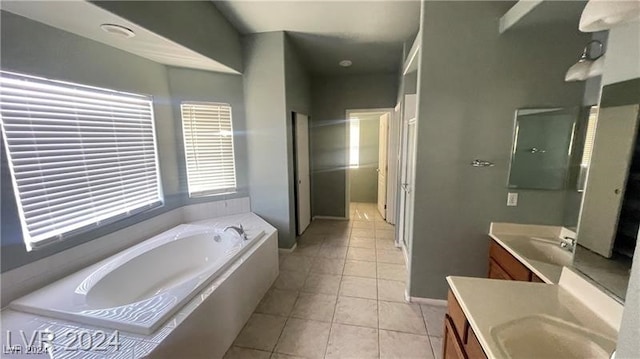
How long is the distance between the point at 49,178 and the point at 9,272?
0.61 meters

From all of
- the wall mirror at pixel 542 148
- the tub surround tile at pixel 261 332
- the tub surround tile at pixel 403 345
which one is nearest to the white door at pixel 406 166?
the wall mirror at pixel 542 148

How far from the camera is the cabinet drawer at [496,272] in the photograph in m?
1.78

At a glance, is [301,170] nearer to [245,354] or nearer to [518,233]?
[245,354]

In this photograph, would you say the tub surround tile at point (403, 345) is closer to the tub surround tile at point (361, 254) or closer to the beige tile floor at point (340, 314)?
the beige tile floor at point (340, 314)

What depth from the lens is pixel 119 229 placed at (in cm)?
222

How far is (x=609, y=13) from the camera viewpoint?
36.2 inches

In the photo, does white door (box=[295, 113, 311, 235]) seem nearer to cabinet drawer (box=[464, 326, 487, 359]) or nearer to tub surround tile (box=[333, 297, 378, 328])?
tub surround tile (box=[333, 297, 378, 328])

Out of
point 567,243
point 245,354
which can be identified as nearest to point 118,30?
point 245,354

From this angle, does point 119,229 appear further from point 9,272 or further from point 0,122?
point 0,122

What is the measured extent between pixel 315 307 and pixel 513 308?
1564mm

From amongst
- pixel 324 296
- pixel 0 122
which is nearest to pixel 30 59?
pixel 0 122

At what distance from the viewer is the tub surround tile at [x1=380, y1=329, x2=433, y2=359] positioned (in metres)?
1.74

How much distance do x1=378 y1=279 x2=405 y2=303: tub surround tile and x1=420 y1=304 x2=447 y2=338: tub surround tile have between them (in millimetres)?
216

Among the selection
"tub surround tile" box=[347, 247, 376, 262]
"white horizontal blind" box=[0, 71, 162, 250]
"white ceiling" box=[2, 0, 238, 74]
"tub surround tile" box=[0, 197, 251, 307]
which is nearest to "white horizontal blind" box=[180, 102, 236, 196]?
"tub surround tile" box=[0, 197, 251, 307]
